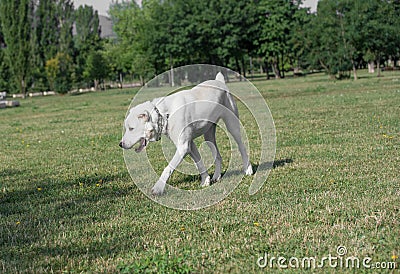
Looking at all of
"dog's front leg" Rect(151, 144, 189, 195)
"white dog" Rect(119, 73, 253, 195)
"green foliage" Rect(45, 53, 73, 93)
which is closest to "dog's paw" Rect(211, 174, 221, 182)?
"white dog" Rect(119, 73, 253, 195)

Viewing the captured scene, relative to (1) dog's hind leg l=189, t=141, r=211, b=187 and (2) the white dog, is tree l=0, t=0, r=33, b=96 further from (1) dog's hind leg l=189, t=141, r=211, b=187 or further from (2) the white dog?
(2) the white dog

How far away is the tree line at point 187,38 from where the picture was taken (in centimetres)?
4966

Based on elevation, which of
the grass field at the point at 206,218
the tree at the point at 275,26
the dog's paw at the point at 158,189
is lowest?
the grass field at the point at 206,218

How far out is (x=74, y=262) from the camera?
471 centimetres

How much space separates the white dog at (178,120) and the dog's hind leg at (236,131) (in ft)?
0.82

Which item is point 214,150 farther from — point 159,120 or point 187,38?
point 187,38

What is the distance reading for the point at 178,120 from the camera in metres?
7.00

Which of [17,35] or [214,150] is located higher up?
[17,35]

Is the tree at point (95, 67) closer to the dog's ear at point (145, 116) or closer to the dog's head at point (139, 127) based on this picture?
the dog's head at point (139, 127)

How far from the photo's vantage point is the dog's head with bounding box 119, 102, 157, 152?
684 cm

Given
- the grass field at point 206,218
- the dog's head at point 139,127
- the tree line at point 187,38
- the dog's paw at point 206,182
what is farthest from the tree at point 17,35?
the dog's head at point 139,127

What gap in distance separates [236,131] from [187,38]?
2336 inches

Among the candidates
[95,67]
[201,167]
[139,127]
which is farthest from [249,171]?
[95,67]

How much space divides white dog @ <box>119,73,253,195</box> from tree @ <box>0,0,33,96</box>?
6309 cm
